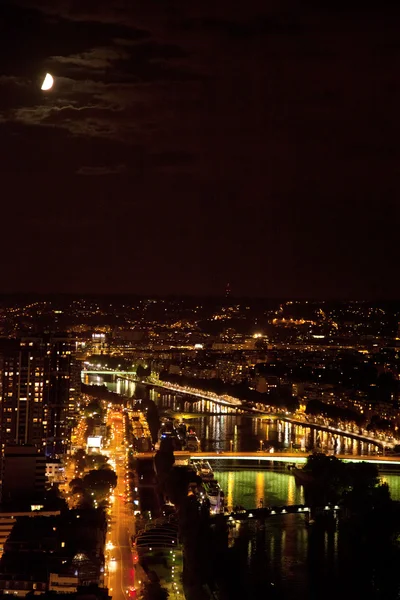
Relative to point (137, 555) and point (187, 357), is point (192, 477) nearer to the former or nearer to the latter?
point (137, 555)

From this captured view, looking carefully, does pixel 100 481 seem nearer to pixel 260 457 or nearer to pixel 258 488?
pixel 258 488

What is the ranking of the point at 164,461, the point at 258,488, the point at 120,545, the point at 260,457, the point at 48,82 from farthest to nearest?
1. the point at 260,457
2. the point at 164,461
3. the point at 258,488
4. the point at 120,545
5. the point at 48,82

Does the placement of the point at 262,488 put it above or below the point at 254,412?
below

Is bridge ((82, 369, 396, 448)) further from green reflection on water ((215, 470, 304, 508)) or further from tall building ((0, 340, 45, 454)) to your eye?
tall building ((0, 340, 45, 454))

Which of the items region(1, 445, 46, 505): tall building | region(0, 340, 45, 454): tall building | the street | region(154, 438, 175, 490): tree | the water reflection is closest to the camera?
the street

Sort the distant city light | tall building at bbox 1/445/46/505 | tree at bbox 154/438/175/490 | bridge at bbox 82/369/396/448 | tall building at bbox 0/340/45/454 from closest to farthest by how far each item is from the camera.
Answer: the distant city light
tall building at bbox 1/445/46/505
tree at bbox 154/438/175/490
tall building at bbox 0/340/45/454
bridge at bbox 82/369/396/448

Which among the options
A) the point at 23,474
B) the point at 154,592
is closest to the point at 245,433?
the point at 23,474

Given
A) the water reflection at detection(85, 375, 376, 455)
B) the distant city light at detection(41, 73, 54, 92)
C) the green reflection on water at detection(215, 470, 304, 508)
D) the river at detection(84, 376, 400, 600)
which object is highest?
the distant city light at detection(41, 73, 54, 92)

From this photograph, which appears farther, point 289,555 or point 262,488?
point 262,488

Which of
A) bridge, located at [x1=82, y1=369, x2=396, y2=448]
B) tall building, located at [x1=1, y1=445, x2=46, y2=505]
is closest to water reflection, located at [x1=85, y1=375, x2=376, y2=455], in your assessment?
bridge, located at [x1=82, y1=369, x2=396, y2=448]

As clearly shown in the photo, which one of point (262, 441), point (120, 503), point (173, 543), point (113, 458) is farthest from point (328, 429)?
point (173, 543)
